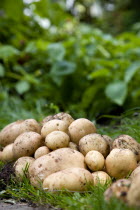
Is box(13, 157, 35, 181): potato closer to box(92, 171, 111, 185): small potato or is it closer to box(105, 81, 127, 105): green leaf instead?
box(92, 171, 111, 185): small potato

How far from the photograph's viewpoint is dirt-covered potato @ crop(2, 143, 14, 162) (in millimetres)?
2494

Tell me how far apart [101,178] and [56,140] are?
40cm

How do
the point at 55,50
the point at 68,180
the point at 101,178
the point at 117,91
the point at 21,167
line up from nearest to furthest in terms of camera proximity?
the point at 68,180 < the point at 101,178 < the point at 21,167 < the point at 117,91 < the point at 55,50

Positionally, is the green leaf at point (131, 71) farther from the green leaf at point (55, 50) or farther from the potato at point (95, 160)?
the potato at point (95, 160)

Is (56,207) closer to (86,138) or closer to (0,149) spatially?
(86,138)

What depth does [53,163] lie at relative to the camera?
2.09m

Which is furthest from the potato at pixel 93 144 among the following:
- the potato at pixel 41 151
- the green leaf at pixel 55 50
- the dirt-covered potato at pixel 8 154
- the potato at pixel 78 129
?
the green leaf at pixel 55 50

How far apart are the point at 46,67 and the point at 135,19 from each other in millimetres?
8069

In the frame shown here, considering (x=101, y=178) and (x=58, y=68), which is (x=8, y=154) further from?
(x=58, y=68)

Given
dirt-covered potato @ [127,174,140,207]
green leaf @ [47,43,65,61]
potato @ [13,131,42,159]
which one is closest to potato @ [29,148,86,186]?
potato @ [13,131,42,159]

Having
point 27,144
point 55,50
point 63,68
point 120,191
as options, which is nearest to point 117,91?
point 63,68

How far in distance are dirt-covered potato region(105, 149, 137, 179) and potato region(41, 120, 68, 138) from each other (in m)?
0.43

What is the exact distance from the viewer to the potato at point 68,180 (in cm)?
190

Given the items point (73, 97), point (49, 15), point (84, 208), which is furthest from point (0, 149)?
point (49, 15)
